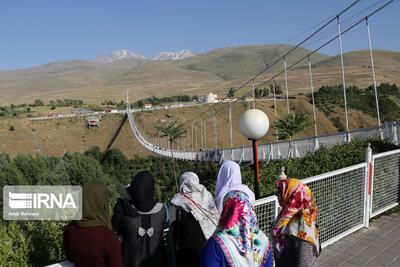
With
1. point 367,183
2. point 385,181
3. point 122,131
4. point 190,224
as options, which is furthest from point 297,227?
point 122,131

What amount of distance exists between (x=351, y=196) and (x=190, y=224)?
2915 mm

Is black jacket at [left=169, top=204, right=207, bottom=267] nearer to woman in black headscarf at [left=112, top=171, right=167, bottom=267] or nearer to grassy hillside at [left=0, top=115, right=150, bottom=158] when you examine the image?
woman in black headscarf at [left=112, top=171, right=167, bottom=267]

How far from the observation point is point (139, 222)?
83.4 inches

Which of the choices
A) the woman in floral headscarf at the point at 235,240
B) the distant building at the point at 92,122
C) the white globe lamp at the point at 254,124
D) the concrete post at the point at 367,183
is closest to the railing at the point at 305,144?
the concrete post at the point at 367,183

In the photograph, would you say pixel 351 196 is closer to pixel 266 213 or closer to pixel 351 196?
pixel 351 196

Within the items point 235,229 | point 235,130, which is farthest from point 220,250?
point 235,130

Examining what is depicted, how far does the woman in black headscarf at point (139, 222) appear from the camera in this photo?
6.88 feet

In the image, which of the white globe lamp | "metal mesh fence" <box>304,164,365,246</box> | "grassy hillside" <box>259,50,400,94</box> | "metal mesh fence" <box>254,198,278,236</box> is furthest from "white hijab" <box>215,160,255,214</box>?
"grassy hillside" <box>259,50,400,94</box>

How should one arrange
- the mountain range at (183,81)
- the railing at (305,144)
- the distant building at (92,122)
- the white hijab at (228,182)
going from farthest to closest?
1. the mountain range at (183,81)
2. the distant building at (92,122)
3. the railing at (305,144)
4. the white hijab at (228,182)

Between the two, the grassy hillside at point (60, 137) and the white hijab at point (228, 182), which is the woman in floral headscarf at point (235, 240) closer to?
Answer: the white hijab at point (228, 182)

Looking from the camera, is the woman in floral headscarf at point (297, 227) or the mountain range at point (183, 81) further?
the mountain range at point (183, 81)

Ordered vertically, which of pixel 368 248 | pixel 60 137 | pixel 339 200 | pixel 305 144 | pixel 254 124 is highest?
pixel 60 137

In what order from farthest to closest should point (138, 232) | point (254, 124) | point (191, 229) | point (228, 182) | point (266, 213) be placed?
1. point (254, 124)
2. point (266, 213)
3. point (228, 182)
4. point (191, 229)
5. point (138, 232)

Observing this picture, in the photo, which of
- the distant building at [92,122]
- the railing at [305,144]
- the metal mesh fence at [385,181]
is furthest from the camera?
the distant building at [92,122]
